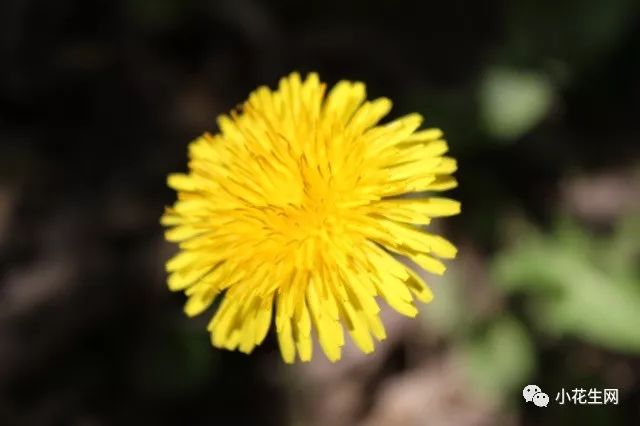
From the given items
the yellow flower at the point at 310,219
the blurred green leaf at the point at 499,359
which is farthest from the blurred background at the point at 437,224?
the yellow flower at the point at 310,219

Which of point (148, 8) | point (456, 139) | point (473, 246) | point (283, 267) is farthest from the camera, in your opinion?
point (148, 8)

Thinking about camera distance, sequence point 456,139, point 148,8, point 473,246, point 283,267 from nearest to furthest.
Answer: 1. point 283,267
2. point 456,139
3. point 473,246
4. point 148,8

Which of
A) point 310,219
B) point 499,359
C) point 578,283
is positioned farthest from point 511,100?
point 310,219

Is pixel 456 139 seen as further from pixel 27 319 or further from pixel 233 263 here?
pixel 27 319

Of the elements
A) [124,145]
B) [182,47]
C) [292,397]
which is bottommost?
[292,397]

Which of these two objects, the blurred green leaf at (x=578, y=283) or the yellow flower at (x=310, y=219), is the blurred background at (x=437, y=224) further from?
the yellow flower at (x=310, y=219)

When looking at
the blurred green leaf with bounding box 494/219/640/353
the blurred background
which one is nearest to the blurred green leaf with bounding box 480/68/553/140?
the blurred background

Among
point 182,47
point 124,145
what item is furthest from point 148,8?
point 124,145
